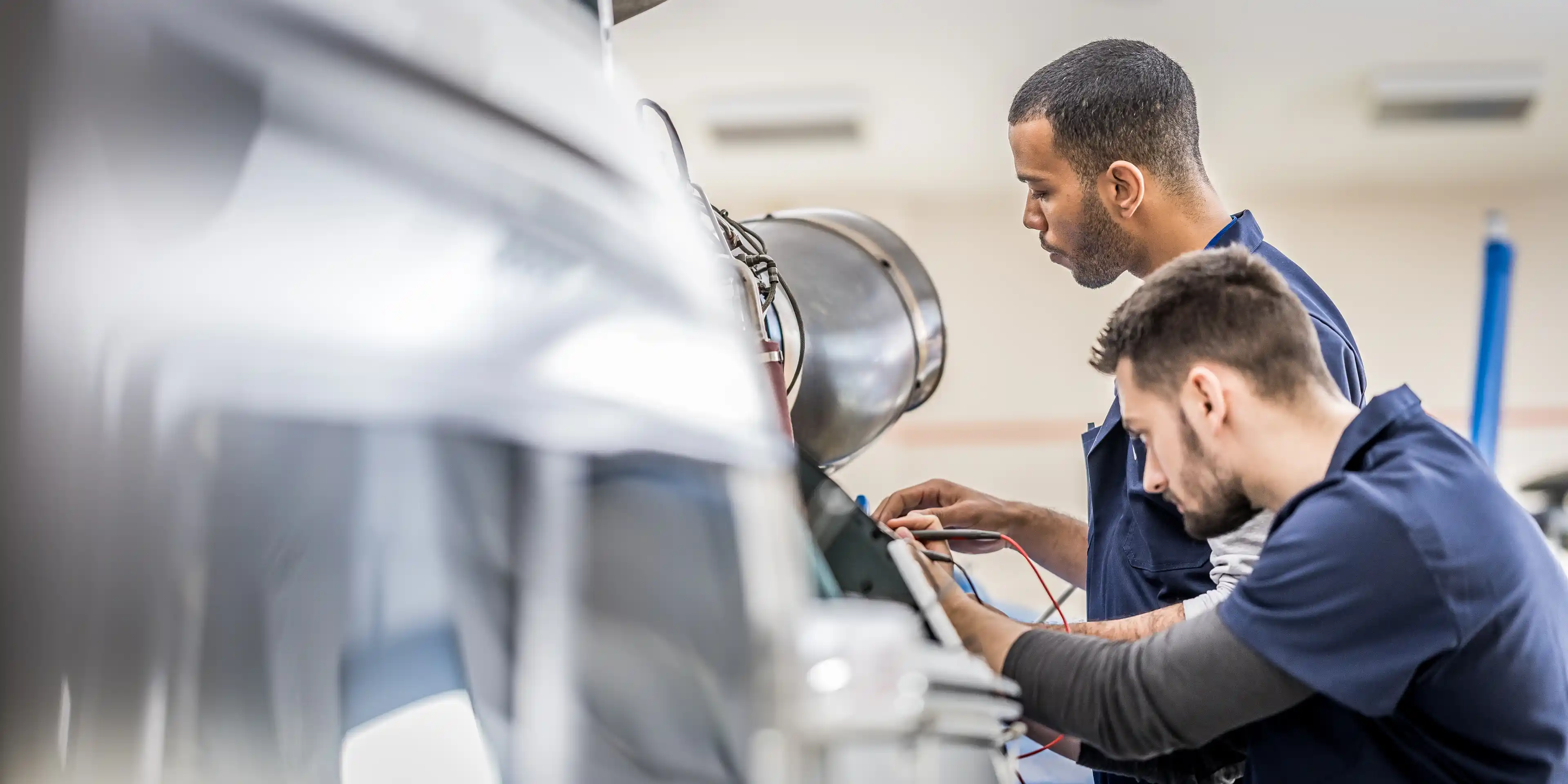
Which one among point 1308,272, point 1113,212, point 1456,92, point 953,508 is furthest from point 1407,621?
point 1308,272

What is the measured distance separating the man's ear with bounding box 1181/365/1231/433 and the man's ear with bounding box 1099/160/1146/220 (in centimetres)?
47

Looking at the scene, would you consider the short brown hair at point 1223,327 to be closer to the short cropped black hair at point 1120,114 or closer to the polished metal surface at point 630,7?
the short cropped black hair at point 1120,114

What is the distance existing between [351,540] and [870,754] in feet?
0.93

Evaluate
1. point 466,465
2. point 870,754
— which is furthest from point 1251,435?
point 466,465

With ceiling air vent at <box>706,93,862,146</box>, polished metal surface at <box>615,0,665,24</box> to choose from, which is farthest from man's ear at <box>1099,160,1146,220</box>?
ceiling air vent at <box>706,93,862,146</box>

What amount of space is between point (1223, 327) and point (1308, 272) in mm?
5630

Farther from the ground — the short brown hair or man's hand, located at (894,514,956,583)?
the short brown hair

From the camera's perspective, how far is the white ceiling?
13.8 feet

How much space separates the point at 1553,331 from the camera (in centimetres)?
639

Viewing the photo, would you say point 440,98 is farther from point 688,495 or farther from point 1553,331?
point 1553,331

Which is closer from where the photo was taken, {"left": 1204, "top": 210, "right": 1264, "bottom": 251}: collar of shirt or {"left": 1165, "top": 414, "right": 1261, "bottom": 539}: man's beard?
{"left": 1165, "top": 414, "right": 1261, "bottom": 539}: man's beard

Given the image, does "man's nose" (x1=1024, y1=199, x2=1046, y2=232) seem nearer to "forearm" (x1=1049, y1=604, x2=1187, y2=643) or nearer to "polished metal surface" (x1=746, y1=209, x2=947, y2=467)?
"polished metal surface" (x1=746, y1=209, x2=947, y2=467)

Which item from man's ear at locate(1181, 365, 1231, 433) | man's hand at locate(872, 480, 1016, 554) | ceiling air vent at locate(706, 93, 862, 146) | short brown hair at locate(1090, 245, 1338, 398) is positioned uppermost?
ceiling air vent at locate(706, 93, 862, 146)

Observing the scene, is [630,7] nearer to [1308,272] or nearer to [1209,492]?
[1209,492]
